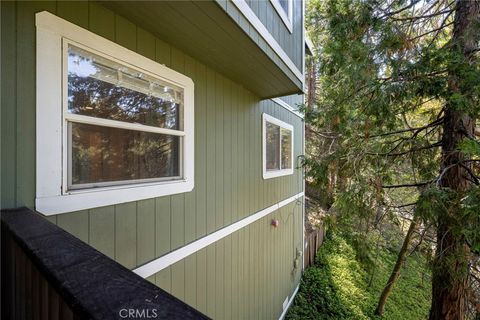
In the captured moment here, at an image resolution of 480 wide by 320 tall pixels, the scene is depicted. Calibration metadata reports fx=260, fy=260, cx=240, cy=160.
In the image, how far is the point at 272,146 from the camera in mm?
5418

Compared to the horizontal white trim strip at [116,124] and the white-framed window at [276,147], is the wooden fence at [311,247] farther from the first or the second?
the horizontal white trim strip at [116,124]

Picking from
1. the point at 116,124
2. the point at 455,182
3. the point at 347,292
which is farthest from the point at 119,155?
the point at 347,292

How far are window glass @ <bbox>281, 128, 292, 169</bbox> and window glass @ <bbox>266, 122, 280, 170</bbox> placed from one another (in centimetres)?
45

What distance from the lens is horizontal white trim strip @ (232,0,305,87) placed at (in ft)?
7.18

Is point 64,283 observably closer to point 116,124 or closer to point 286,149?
point 116,124

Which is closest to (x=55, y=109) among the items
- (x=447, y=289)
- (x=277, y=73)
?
(x=277, y=73)

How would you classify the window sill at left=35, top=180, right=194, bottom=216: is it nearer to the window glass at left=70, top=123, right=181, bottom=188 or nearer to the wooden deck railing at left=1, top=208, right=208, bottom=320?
the window glass at left=70, top=123, right=181, bottom=188

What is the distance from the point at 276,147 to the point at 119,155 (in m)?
4.02

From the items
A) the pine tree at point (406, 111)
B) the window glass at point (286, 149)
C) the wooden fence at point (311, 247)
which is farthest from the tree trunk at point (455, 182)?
the wooden fence at point (311, 247)

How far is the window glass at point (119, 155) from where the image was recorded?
1747 mm

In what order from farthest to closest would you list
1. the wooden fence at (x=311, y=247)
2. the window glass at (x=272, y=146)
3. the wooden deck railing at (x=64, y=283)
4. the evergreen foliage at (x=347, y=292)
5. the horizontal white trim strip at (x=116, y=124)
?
the wooden fence at (x=311, y=247) → the evergreen foliage at (x=347, y=292) → the window glass at (x=272, y=146) → the horizontal white trim strip at (x=116, y=124) → the wooden deck railing at (x=64, y=283)

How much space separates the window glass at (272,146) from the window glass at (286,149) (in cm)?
45

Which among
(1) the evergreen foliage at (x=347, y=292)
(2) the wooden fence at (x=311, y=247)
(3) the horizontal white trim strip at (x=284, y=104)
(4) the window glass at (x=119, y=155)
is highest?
(3) the horizontal white trim strip at (x=284, y=104)

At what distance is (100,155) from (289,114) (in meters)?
5.22
